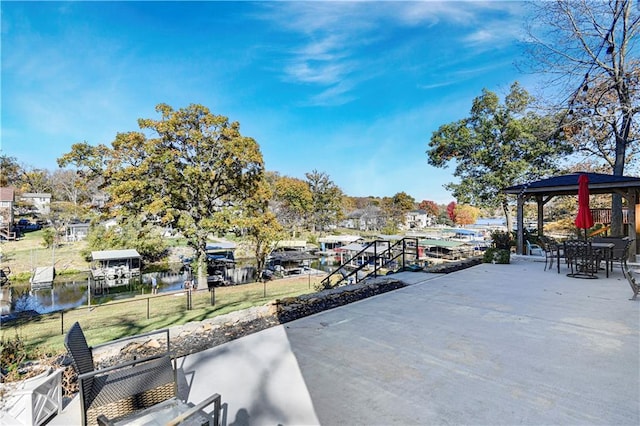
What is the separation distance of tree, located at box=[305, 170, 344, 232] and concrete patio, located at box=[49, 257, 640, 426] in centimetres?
3669

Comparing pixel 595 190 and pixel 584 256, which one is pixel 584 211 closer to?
pixel 584 256

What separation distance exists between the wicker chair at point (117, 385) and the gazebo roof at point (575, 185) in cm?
1080

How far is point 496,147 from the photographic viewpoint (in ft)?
50.0

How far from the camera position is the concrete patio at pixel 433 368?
220cm

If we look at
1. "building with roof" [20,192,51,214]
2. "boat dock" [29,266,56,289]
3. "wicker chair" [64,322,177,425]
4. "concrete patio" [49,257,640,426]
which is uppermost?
"building with roof" [20,192,51,214]

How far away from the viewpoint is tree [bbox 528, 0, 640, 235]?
34.5ft

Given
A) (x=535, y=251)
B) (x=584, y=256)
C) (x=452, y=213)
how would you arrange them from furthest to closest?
(x=452, y=213) → (x=535, y=251) → (x=584, y=256)

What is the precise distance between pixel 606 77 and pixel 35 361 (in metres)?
16.2

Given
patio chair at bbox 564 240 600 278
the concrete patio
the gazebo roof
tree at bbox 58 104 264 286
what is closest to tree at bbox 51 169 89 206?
tree at bbox 58 104 264 286

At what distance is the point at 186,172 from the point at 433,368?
1444 centimetres

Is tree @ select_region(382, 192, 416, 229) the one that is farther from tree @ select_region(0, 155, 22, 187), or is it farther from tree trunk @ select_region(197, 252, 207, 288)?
tree @ select_region(0, 155, 22, 187)

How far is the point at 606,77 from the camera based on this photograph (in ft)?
36.2

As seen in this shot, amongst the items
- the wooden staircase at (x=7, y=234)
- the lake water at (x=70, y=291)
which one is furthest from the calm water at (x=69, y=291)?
the wooden staircase at (x=7, y=234)

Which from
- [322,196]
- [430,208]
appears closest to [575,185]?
[322,196]
